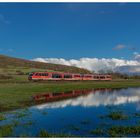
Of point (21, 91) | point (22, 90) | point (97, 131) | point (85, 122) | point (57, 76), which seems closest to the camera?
point (97, 131)

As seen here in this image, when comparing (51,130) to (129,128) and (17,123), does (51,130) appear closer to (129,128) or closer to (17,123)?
(17,123)

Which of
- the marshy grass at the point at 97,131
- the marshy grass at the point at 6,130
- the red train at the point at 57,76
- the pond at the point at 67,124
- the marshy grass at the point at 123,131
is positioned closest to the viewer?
the marshy grass at the point at 6,130

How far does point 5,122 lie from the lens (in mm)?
26000

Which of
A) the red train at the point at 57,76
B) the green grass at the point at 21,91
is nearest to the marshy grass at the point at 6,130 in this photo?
the green grass at the point at 21,91

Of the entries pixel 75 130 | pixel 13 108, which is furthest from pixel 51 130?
pixel 13 108

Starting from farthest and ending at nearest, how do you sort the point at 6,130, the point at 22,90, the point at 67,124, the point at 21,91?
the point at 22,90 → the point at 21,91 → the point at 67,124 → the point at 6,130

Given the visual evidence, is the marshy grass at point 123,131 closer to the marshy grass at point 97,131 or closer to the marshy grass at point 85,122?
the marshy grass at point 97,131

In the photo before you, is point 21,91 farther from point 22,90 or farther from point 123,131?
point 123,131

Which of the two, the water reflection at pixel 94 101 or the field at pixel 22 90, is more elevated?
the field at pixel 22 90

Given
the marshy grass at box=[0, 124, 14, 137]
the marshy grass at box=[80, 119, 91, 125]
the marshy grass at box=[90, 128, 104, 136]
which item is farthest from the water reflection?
the marshy grass at box=[90, 128, 104, 136]

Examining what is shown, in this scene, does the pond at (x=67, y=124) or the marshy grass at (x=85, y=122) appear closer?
the pond at (x=67, y=124)

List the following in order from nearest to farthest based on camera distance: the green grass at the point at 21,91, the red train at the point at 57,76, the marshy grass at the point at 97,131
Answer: the marshy grass at the point at 97,131
the green grass at the point at 21,91
the red train at the point at 57,76

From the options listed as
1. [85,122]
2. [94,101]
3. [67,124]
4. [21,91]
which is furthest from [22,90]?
[67,124]

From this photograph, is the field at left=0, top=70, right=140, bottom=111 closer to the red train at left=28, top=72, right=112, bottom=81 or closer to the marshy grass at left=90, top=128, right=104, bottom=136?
the red train at left=28, top=72, right=112, bottom=81
